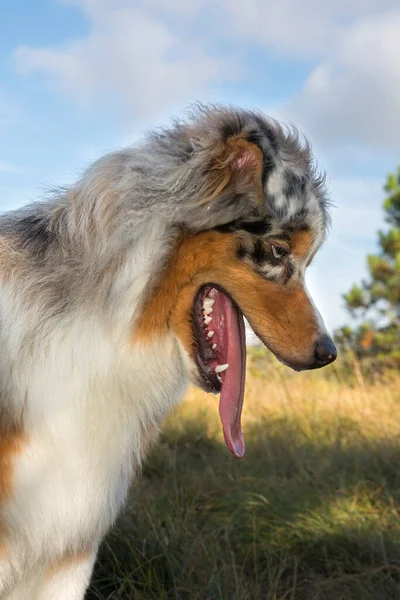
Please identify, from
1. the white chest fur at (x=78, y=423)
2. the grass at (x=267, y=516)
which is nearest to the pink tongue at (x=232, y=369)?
the white chest fur at (x=78, y=423)

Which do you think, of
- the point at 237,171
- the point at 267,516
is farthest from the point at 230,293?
the point at 267,516

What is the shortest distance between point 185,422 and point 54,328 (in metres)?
5.18

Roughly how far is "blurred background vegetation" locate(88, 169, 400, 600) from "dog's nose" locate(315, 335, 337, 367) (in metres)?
1.51

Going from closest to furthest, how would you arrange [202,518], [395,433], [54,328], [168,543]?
[54,328], [168,543], [202,518], [395,433]

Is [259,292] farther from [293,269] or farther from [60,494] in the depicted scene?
[60,494]

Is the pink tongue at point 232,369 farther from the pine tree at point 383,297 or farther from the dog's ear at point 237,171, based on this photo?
the pine tree at point 383,297

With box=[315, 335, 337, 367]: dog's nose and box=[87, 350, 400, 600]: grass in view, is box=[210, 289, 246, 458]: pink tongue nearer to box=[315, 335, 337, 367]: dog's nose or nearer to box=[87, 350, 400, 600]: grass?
box=[315, 335, 337, 367]: dog's nose

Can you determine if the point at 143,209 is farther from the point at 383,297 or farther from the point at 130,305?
the point at 383,297

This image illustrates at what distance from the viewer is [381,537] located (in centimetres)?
477

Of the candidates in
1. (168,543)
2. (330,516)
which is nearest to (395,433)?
(330,516)

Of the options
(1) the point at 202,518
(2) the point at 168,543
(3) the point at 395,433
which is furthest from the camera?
(3) the point at 395,433

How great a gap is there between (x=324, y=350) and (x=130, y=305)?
726 mm

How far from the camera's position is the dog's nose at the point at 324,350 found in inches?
113

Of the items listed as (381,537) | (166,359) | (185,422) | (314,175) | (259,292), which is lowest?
(381,537)
